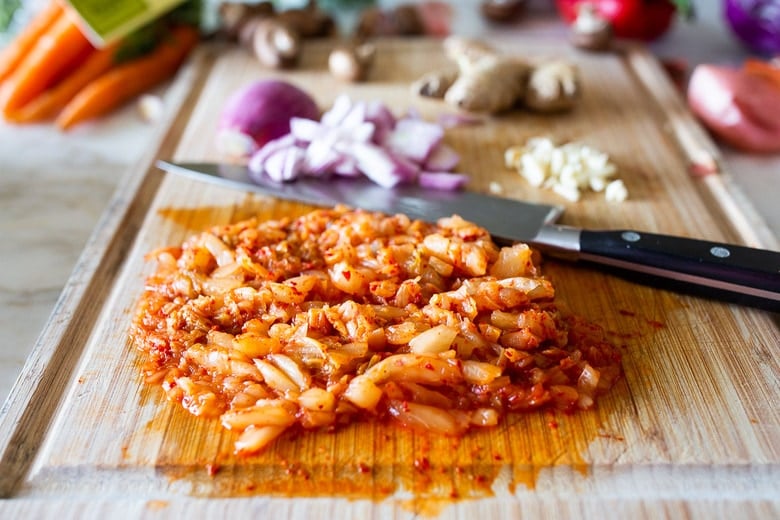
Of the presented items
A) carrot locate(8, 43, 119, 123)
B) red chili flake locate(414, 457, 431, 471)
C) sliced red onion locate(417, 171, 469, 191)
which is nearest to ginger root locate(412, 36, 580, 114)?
sliced red onion locate(417, 171, 469, 191)

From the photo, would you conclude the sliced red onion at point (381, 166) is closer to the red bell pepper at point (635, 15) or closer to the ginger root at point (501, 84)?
the ginger root at point (501, 84)

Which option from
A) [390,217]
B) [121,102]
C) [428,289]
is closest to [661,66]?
[390,217]

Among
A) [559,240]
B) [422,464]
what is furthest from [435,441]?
[559,240]

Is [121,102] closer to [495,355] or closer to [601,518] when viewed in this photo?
Answer: [495,355]

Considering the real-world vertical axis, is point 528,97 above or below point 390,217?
below

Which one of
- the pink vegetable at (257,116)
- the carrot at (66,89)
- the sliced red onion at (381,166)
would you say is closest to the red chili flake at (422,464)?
the sliced red onion at (381,166)

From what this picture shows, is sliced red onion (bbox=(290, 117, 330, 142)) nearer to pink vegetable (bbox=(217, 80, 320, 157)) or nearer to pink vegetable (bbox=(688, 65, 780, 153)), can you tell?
pink vegetable (bbox=(217, 80, 320, 157))
